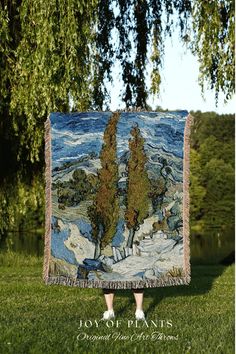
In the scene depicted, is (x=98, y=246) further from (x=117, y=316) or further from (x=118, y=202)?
(x=117, y=316)

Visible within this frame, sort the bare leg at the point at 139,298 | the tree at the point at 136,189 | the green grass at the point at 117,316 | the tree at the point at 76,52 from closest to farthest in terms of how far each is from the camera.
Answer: the green grass at the point at 117,316 < the bare leg at the point at 139,298 < the tree at the point at 136,189 < the tree at the point at 76,52

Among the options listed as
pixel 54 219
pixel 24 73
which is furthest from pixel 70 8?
pixel 54 219

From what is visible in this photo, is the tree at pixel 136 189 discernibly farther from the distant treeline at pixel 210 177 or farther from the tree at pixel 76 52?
the distant treeline at pixel 210 177

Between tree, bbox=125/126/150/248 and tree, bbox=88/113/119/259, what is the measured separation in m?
0.15

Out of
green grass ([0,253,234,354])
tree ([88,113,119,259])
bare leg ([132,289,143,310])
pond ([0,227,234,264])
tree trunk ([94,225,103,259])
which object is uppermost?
tree ([88,113,119,259])

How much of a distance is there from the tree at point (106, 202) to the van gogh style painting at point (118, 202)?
11mm

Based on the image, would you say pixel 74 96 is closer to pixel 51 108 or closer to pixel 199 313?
pixel 51 108

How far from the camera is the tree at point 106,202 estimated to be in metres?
8.93

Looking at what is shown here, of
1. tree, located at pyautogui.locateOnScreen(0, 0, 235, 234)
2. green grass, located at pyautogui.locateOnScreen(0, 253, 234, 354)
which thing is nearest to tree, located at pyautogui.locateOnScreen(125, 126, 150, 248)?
green grass, located at pyautogui.locateOnScreen(0, 253, 234, 354)

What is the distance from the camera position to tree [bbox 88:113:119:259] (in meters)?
8.93

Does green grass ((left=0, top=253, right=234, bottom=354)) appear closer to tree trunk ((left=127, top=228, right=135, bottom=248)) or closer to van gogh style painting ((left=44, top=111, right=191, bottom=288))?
van gogh style painting ((left=44, top=111, right=191, bottom=288))

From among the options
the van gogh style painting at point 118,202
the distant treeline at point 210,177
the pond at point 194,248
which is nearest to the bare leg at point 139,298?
the van gogh style painting at point 118,202

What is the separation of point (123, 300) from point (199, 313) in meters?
1.78

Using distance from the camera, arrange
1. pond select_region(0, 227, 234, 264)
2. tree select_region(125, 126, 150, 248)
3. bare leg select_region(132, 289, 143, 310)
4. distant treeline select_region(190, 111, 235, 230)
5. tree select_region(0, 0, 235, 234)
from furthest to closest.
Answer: distant treeline select_region(190, 111, 235, 230) → pond select_region(0, 227, 234, 264) → tree select_region(0, 0, 235, 234) → tree select_region(125, 126, 150, 248) → bare leg select_region(132, 289, 143, 310)
